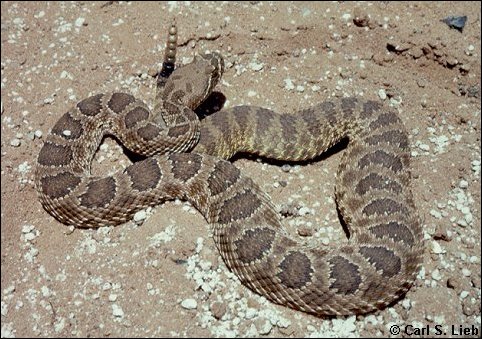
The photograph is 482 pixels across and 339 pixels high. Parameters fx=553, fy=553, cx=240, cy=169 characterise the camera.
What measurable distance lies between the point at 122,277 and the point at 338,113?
136 inches

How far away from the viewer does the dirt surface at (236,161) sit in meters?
5.80

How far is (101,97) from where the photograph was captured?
752 centimetres

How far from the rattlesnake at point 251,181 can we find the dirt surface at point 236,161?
24cm

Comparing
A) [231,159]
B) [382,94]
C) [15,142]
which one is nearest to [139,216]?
[231,159]

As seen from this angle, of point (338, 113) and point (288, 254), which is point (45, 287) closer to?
point (288, 254)

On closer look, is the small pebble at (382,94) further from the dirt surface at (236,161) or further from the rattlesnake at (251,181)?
the rattlesnake at (251,181)

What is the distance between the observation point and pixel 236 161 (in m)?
7.46

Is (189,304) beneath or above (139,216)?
beneath

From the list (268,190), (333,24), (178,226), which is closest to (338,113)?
(268,190)

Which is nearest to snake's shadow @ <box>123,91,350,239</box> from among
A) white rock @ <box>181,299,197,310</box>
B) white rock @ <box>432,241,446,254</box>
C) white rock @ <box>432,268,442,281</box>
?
white rock @ <box>432,241,446,254</box>

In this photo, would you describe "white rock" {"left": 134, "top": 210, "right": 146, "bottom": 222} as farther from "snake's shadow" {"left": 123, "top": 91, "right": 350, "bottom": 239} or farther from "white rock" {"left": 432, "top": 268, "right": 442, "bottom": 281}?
"white rock" {"left": 432, "top": 268, "right": 442, "bottom": 281}

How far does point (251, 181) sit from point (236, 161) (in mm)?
882

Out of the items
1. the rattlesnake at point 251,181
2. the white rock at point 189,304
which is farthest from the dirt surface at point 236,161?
the rattlesnake at point 251,181

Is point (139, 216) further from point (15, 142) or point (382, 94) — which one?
point (382, 94)
